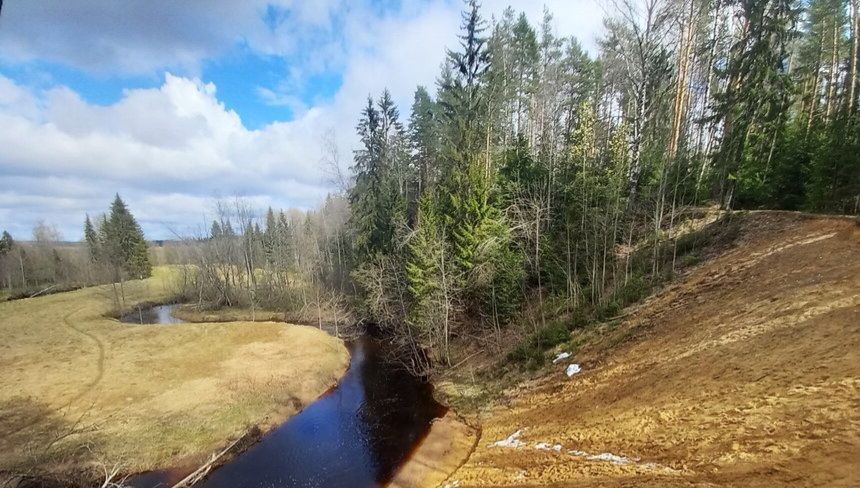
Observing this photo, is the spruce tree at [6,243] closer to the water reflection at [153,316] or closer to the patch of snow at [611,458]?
the water reflection at [153,316]

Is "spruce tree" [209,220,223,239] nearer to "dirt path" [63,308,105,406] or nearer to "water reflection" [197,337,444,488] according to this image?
"dirt path" [63,308,105,406]

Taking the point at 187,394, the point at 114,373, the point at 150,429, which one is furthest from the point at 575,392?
the point at 114,373

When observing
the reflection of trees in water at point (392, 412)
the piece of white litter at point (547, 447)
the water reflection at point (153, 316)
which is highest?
the piece of white litter at point (547, 447)

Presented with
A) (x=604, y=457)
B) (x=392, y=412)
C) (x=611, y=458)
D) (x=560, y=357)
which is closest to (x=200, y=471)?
(x=392, y=412)

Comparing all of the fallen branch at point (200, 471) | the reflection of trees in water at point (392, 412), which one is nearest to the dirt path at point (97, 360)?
the fallen branch at point (200, 471)

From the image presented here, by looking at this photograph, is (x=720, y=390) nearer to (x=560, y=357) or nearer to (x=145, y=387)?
(x=560, y=357)

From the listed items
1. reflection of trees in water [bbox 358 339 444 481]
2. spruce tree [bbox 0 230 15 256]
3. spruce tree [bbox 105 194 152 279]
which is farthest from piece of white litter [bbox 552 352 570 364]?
spruce tree [bbox 0 230 15 256]
